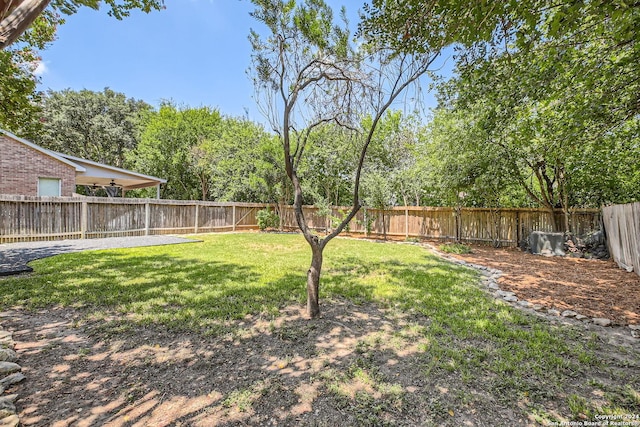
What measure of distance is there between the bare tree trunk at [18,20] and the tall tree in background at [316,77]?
79.9 inches

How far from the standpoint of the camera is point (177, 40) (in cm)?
833

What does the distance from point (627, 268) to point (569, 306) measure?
3547 mm

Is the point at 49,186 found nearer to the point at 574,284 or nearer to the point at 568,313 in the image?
the point at 568,313

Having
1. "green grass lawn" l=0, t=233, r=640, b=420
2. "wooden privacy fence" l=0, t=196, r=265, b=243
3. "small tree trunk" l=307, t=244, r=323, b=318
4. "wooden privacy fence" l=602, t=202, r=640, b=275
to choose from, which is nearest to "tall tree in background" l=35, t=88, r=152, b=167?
"wooden privacy fence" l=0, t=196, r=265, b=243

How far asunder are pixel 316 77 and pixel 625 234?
739cm

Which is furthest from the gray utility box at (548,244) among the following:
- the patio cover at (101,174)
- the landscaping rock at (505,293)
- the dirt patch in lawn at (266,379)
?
the patio cover at (101,174)

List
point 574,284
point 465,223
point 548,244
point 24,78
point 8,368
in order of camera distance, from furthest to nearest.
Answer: point 465,223, point 548,244, point 574,284, point 24,78, point 8,368

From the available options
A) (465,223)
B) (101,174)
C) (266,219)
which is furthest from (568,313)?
(101,174)

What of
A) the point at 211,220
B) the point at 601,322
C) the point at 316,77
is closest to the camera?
the point at 601,322

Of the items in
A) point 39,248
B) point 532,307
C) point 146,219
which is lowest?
point 532,307

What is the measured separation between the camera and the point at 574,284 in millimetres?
5105

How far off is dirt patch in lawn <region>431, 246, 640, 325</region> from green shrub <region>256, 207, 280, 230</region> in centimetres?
970

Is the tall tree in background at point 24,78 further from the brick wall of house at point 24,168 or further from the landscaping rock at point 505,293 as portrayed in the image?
the landscaping rock at point 505,293

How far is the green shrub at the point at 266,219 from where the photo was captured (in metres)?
14.7
